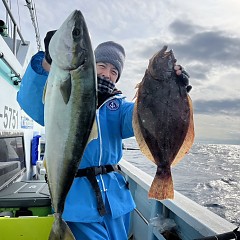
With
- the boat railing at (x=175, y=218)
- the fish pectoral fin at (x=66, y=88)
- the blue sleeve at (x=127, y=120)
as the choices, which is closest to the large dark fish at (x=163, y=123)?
the fish pectoral fin at (x=66, y=88)

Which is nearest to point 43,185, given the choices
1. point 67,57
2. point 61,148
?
point 61,148

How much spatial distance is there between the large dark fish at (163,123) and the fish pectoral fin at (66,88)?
47 cm

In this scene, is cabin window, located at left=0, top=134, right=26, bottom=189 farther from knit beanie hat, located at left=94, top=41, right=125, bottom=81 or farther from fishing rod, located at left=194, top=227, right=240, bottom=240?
fishing rod, located at left=194, top=227, right=240, bottom=240

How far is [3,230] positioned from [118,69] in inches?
69.2

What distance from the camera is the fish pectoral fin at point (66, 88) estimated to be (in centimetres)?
160

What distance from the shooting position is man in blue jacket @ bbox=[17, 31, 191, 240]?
2.23 m

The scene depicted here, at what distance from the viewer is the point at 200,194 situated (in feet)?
33.1

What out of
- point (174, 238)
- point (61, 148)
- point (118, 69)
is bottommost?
point (174, 238)

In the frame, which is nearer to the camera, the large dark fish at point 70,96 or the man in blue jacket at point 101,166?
the large dark fish at point 70,96

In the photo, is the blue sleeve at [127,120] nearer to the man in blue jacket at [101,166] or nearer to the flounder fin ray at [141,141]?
the man in blue jacket at [101,166]

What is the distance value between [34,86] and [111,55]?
3.11 ft

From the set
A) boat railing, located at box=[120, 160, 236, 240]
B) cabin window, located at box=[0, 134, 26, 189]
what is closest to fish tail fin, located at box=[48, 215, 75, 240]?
boat railing, located at box=[120, 160, 236, 240]

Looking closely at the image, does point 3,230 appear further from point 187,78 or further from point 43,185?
point 187,78

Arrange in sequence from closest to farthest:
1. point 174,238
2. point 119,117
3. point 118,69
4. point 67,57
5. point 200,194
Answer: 1. point 67,57
2. point 119,117
3. point 118,69
4. point 174,238
5. point 200,194
